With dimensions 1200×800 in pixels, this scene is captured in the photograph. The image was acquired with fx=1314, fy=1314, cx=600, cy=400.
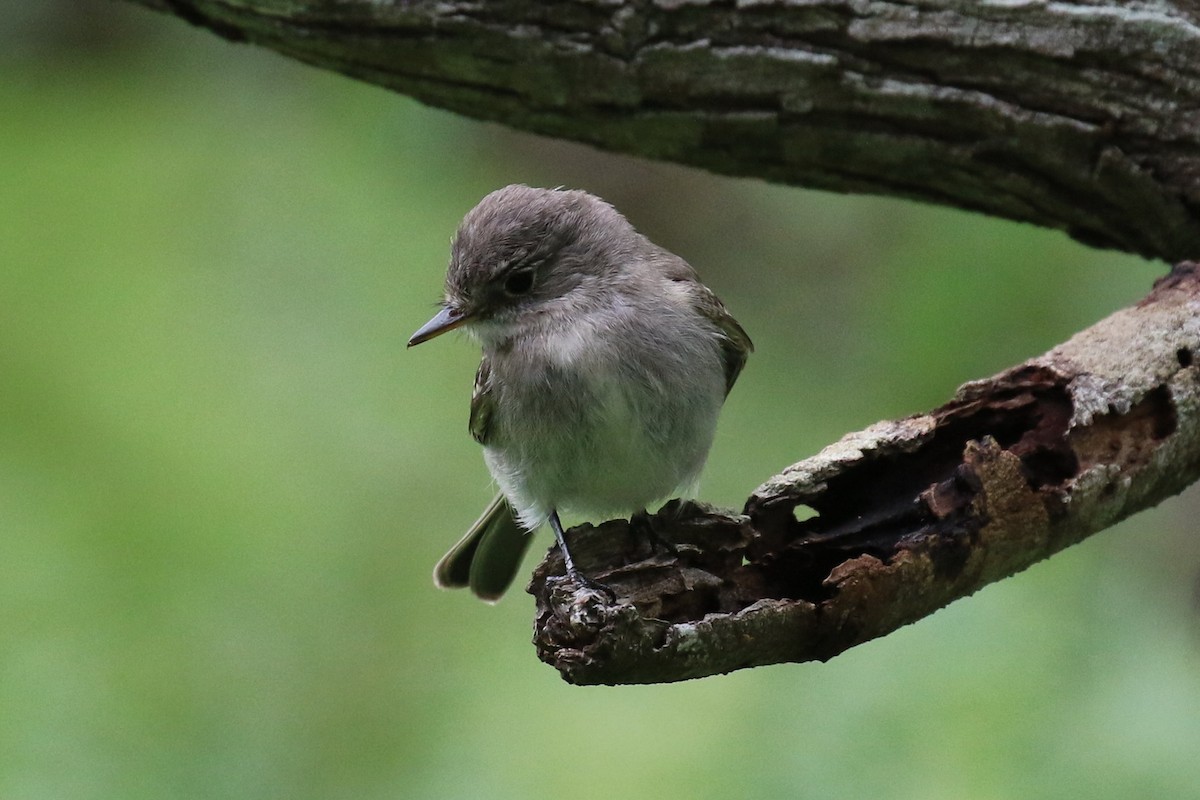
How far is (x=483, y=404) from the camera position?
3.70 meters

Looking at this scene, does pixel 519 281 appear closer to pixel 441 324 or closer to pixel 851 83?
pixel 441 324

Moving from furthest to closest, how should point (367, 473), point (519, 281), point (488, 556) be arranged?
point (367, 473) < point (488, 556) < point (519, 281)

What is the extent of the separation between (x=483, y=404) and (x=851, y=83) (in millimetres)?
1421

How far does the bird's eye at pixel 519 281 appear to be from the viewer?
3744 mm

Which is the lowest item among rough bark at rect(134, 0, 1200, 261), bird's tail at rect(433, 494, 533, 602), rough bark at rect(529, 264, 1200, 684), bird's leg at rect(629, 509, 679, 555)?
bird's tail at rect(433, 494, 533, 602)

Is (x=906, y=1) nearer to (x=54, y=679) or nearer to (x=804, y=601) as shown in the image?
(x=804, y=601)

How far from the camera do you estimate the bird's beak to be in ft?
11.8

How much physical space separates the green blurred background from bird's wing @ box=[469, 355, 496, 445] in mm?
452

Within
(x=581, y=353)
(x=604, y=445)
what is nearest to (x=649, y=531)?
(x=604, y=445)

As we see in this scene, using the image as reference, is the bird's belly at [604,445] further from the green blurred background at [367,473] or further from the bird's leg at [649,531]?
the green blurred background at [367,473]

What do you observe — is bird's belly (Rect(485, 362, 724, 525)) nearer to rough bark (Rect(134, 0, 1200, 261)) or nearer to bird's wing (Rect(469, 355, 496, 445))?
bird's wing (Rect(469, 355, 496, 445))

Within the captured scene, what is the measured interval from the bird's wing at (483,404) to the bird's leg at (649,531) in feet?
1.62

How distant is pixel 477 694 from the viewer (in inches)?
A: 161

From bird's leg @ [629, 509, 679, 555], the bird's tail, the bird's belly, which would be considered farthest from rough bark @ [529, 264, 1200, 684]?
the bird's tail
